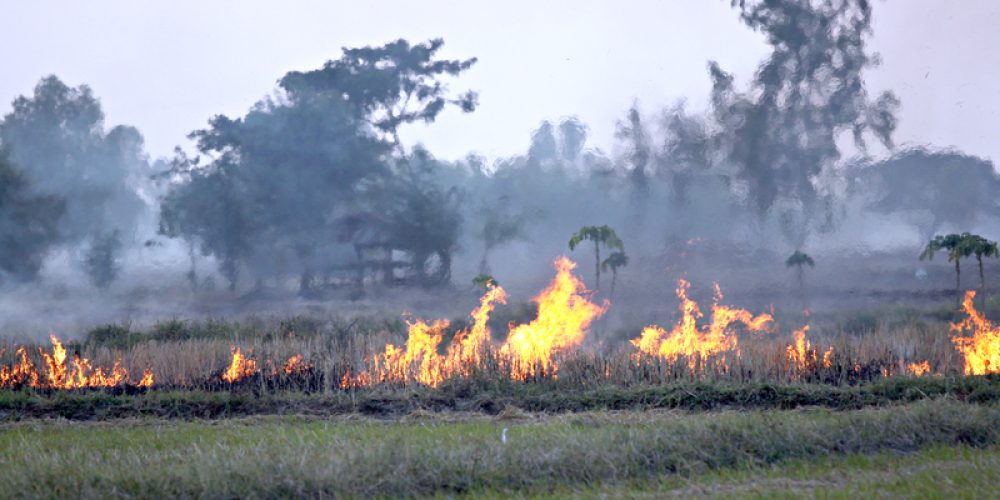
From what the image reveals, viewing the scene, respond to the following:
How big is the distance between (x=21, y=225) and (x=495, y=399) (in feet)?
99.4

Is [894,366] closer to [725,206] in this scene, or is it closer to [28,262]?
[725,206]

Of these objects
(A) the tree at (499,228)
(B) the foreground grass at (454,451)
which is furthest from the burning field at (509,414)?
(A) the tree at (499,228)

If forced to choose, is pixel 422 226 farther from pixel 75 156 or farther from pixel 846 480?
pixel 846 480

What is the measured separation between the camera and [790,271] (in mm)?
33031

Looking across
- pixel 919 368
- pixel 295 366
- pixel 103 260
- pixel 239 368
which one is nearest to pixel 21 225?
pixel 103 260

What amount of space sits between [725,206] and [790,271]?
4.10 metres

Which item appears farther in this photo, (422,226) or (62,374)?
(422,226)

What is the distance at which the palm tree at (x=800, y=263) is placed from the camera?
96.9 feet

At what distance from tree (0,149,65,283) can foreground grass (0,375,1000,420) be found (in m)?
25.1

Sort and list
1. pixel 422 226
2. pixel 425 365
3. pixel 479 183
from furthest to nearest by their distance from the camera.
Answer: pixel 479 183 < pixel 422 226 < pixel 425 365

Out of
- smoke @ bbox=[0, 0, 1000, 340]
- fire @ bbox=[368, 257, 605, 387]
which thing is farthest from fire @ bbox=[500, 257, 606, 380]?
smoke @ bbox=[0, 0, 1000, 340]

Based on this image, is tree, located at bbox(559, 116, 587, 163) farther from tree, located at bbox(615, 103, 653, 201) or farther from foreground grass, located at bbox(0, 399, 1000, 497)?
foreground grass, located at bbox(0, 399, 1000, 497)

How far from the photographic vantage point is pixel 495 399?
1423cm

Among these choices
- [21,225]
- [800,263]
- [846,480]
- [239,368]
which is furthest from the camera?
[21,225]
